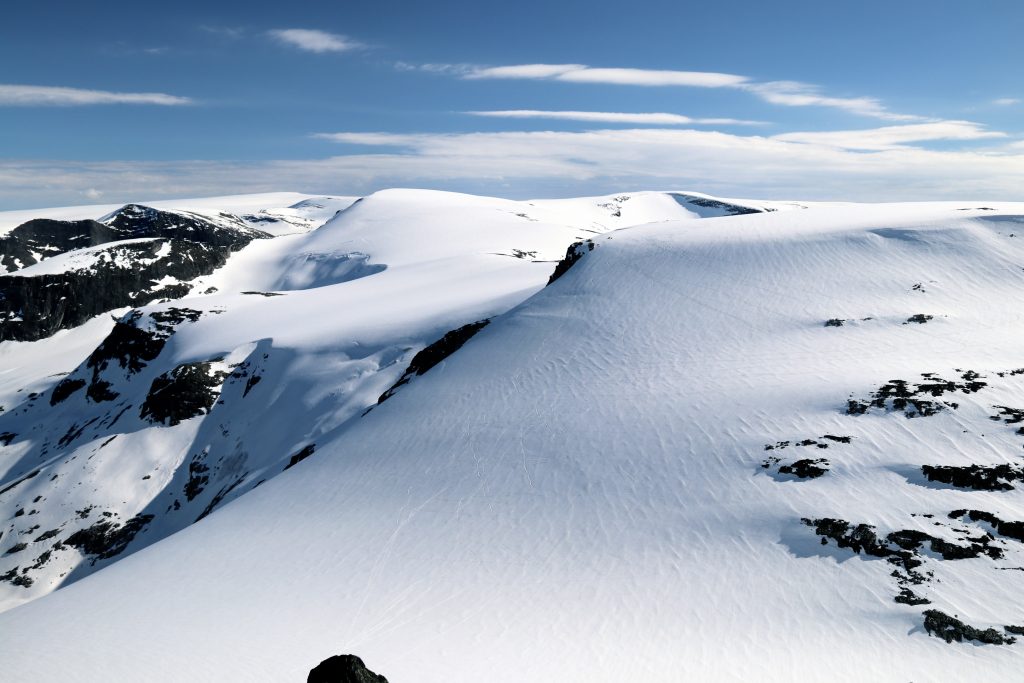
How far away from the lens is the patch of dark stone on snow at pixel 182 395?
169 feet

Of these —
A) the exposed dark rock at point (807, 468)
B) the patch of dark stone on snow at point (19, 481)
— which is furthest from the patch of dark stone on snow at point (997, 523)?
the patch of dark stone on snow at point (19, 481)

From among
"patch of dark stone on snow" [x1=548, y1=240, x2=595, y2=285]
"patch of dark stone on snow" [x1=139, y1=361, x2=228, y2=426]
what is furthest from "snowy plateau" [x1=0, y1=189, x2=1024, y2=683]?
"patch of dark stone on snow" [x1=139, y1=361, x2=228, y2=426]

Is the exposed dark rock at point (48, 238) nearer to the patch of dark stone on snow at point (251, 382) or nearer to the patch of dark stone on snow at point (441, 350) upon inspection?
the patch of dark stone on snow at point (251, 382)

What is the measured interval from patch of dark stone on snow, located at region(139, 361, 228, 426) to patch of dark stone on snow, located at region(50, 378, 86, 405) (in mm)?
19855

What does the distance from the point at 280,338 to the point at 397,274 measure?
29421mm

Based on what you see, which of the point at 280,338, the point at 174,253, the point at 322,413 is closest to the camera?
the point at 322,413

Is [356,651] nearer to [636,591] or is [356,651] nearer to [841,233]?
[636,591]

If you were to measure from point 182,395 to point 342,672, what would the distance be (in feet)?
167

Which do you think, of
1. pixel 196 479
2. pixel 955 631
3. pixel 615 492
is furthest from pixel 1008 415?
pixel 196 479

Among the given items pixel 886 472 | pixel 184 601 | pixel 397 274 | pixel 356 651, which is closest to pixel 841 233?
pixel 886 472

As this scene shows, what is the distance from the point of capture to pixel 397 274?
3241 inches

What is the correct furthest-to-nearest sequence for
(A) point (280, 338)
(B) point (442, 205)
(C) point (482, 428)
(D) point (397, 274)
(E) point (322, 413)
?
(B) point (442, 205), (D) point (397, 274), (A) point (280, 338), (E) point (322, 413), (C) point (482, 428)

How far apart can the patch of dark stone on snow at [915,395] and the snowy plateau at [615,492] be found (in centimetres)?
11

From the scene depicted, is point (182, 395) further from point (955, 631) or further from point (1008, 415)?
point (1008, 415)
